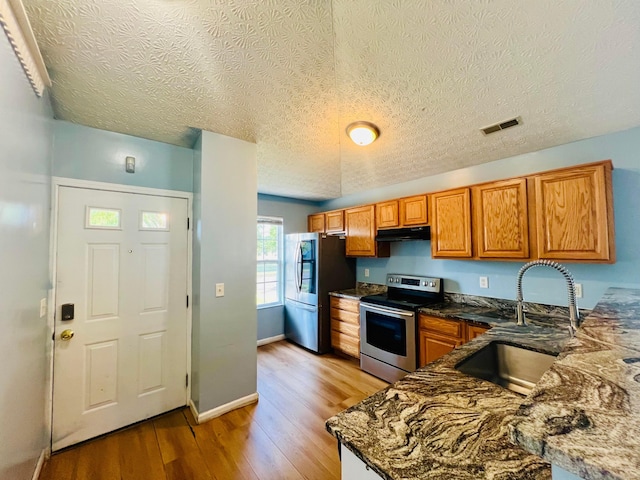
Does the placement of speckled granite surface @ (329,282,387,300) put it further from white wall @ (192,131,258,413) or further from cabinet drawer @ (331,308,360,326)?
white wall @ (192,131,258,413)

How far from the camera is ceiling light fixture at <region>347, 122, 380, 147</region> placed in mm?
2135

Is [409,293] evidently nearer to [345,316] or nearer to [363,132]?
[345,316]

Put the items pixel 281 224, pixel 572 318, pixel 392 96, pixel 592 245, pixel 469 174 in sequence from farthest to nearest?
pixel 281 224, pixel 469 174, pixel 592 245, pixel 392 96, pixel 572 318

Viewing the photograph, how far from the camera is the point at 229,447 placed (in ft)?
6.37

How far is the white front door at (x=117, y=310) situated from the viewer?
196 centimetres

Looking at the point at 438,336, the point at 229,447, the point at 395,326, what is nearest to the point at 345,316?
the point at 395,326

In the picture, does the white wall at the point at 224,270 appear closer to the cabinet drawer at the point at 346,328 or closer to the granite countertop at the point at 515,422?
the cabinet drawer at the point at 346,328

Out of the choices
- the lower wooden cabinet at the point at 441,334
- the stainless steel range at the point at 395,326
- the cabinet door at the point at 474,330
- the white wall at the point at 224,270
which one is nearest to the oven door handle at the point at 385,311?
A: the stainless steel range at the point at 395,326

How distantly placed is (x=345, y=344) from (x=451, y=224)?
2097 mm

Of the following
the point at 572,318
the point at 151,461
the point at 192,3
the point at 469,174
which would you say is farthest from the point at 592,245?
the point at 151,461

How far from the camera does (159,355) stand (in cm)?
230

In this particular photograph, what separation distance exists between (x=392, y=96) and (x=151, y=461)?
3.06 m

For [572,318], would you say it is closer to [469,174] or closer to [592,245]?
[592,245]

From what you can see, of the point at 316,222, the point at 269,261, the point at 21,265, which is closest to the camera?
the point at 21,265
